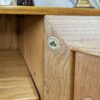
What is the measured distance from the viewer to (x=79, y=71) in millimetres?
490

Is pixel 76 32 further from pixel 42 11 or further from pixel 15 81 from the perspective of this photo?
pixel 15 81

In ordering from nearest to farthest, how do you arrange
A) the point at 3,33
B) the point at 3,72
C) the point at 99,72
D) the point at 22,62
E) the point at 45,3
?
the point at 99,72, the point at 45,3, the point at 3,72, the point at 22,62, the point at 3,33

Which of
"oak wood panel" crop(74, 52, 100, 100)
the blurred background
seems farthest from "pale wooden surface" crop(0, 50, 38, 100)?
the blurred background

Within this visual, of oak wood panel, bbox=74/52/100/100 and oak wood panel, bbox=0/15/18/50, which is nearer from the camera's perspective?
oak wood panel, bbox=74/52/100/100

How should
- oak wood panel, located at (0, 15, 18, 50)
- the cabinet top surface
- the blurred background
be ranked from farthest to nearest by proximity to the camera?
oak wood panel, located at (0, 15, 18, 50)
the blurred background
the cabinet top surface

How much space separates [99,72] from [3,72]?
364mm

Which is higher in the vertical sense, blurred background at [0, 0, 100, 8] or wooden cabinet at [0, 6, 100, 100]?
blurred background at [0, 0, 100, 8]

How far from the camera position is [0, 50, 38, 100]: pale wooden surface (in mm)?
530

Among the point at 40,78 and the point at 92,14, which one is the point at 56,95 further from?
the point at 92,14

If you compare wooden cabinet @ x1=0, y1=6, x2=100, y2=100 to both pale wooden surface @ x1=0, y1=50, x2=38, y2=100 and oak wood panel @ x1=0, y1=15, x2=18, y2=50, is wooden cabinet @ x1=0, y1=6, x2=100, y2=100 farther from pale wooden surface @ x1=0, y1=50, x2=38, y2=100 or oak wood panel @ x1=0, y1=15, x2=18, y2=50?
oak wood panel @ x1=0, y1=15, x2=18, y2=50

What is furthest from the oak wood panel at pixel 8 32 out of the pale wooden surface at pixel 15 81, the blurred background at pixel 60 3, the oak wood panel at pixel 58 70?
the oak wood panel at pixel 58 70

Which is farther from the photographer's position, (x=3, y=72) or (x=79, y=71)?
(x=3, y=72)

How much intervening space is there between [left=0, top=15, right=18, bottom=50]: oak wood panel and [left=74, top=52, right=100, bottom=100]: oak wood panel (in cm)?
63

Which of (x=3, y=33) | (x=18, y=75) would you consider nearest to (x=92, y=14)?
(x=18, y=75)
